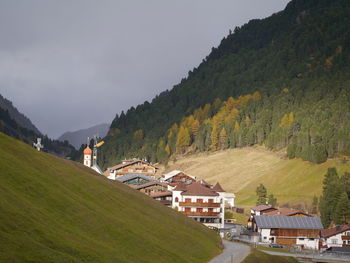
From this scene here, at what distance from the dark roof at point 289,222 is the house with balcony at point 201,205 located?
11.4 metres

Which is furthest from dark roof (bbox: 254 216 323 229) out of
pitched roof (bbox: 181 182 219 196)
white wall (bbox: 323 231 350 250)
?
pitched roof (bbox: 181 182 219 196)

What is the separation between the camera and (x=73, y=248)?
43500mm

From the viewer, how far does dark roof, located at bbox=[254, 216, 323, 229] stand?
377 ft

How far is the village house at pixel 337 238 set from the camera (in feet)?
374

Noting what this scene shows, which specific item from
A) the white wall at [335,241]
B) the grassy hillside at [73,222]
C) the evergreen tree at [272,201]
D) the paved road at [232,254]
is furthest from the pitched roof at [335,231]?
the grassy hillside at [73,222]

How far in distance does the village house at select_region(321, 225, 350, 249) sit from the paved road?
32407 millimetres

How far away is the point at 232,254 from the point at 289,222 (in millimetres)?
43459

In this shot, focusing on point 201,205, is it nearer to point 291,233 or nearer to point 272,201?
point 291,233

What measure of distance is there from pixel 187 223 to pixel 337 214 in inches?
2189

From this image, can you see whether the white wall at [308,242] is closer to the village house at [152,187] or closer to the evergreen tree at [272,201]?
the evergreen tree at [272,201]

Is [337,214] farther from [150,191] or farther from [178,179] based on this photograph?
[178,179]

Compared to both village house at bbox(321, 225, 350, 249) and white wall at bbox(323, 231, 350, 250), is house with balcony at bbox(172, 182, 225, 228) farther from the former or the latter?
→ white wall at bbox(323, 231, 350, 250)

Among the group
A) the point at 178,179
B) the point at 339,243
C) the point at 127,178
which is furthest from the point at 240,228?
the point at 178,179

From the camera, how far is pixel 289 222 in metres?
116
